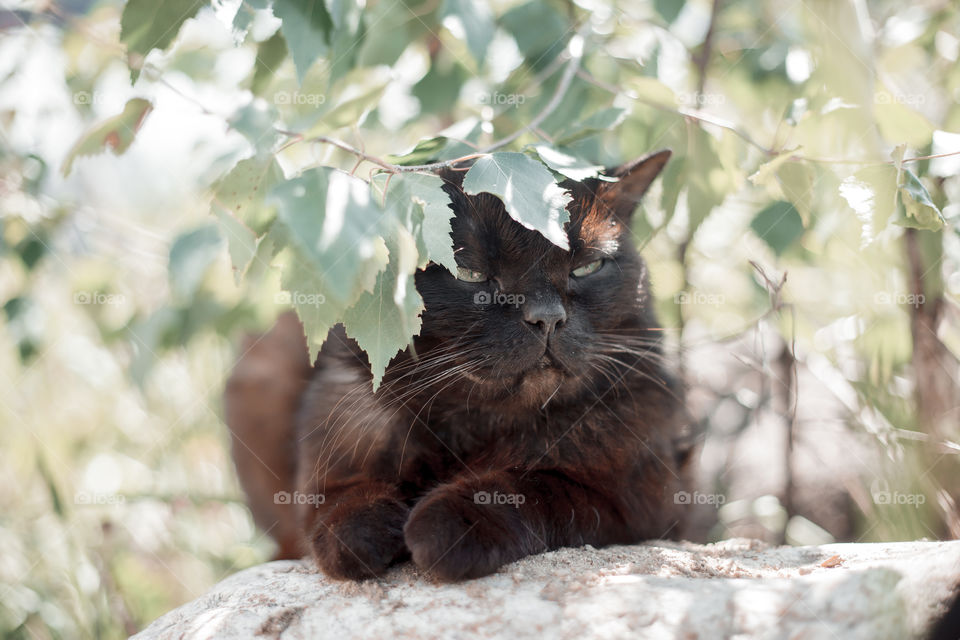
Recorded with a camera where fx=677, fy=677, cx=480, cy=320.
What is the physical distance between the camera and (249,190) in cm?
124

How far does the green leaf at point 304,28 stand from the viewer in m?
1.48

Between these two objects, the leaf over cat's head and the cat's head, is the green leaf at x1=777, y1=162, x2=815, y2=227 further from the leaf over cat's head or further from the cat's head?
the cat's head

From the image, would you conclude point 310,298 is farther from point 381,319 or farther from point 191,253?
point 191,253

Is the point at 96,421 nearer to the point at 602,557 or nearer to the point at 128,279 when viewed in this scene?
the point at 128,279

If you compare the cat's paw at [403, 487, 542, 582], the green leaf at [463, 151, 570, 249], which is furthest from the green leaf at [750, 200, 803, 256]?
the cat's paw at [403, 487, 542, 582]

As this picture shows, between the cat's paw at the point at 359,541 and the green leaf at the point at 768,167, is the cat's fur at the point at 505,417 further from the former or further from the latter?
the green leaf at the point at 768,167

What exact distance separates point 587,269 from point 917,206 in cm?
73

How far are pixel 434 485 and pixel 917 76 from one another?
2467 mm

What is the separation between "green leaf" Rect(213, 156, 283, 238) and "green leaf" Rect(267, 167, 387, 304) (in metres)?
0.19

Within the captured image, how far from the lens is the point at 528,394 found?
1.65m

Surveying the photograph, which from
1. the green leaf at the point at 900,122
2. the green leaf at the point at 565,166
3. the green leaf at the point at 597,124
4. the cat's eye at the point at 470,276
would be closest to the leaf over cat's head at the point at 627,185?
the green leaf at the point at 597,124

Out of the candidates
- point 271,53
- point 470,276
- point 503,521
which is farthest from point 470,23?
point 503,521

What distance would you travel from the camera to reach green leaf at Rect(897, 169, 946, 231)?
1363 millimetres

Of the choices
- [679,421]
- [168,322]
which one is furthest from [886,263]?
[168,322]
